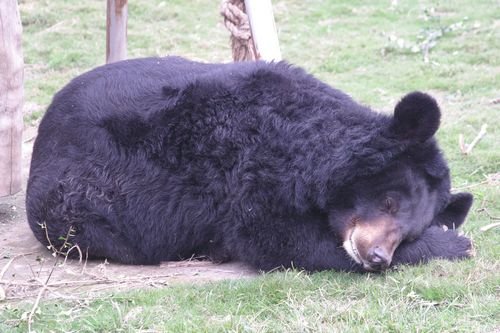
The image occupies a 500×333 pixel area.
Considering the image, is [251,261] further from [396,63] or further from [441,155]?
[396,63]

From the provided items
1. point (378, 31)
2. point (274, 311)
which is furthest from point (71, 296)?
point (378, 31)

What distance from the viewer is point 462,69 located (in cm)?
1004

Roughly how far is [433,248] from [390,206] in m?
0.41

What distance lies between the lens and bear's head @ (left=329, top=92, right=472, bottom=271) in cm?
432

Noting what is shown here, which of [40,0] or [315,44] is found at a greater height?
[40,0]

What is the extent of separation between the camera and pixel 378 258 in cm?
416

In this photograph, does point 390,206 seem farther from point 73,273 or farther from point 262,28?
point 262,28

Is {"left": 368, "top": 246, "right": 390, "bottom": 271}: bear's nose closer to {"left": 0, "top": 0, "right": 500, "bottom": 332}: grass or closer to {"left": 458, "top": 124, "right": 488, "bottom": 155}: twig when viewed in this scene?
{"left": 0, "top": 0, "right": 500, "bottom": 332}: grass

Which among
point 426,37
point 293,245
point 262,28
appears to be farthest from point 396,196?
point 426,37

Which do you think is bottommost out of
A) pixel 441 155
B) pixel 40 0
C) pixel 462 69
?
pixel 462 69

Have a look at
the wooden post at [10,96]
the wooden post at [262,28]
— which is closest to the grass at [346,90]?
the wooden post at [10,96]

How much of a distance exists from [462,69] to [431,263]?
20.3ft

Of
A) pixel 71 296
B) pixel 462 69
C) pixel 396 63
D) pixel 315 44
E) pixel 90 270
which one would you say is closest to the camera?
pixel 71 296

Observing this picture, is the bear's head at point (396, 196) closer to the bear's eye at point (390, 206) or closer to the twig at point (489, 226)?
the bear's eye at point (390, 206)
